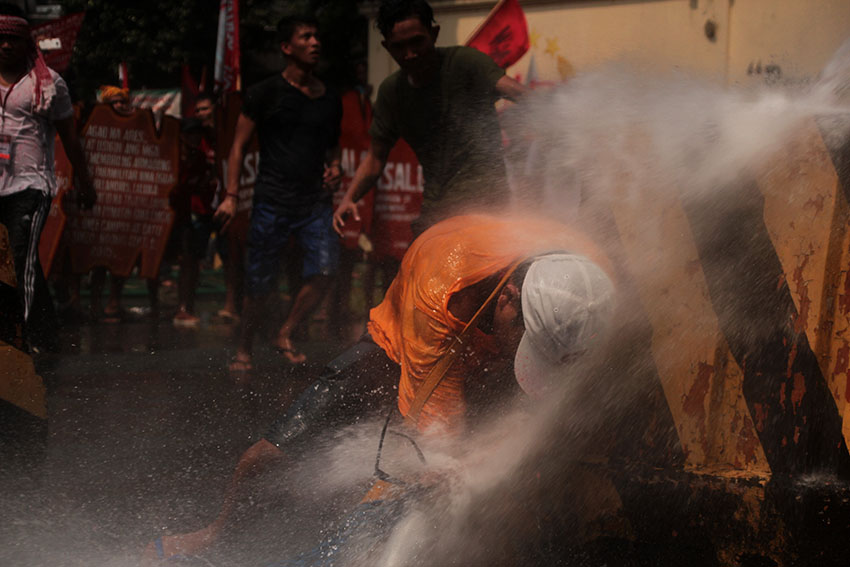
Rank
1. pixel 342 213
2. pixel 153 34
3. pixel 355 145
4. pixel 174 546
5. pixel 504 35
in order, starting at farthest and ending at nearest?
1. pixel 153 34
2. pixel 355 145
3. pixel 504 35
4. pixel 342 213
5. pixel 174 546

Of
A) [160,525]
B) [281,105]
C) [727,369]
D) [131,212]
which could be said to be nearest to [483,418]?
[727,369]

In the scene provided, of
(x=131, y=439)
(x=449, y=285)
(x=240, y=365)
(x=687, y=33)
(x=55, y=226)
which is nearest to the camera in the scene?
(x=449, y=285)

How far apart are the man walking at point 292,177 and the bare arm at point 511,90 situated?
1.97m

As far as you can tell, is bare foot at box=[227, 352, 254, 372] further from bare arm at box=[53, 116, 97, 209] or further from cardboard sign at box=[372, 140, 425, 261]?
cardboard sign at box=[372, 140, 425, 261]

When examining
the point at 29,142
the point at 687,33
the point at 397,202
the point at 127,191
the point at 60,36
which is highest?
the point at 60,36

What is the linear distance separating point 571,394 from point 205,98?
607 cm

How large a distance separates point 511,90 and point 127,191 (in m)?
4.57

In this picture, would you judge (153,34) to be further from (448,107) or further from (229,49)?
(448,107)

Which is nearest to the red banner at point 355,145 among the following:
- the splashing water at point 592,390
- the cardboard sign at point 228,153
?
the cardboard sign at point 228,153

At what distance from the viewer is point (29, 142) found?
4.90m

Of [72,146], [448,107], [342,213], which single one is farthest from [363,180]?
[72,146]

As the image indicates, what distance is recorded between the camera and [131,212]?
301 inches

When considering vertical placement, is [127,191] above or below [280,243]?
below

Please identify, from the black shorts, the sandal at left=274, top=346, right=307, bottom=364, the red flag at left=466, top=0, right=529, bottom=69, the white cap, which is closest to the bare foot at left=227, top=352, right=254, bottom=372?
the sandal at left=274, top=346, right=307, bottom=364
